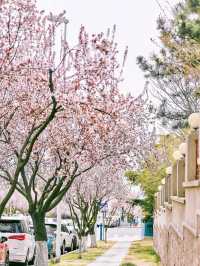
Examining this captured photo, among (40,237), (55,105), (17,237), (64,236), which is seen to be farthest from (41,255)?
(64,236)

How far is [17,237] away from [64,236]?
484 inches

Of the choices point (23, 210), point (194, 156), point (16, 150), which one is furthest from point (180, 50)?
point (23, 210)

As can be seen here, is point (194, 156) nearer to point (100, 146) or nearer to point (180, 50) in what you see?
point (180, 50)

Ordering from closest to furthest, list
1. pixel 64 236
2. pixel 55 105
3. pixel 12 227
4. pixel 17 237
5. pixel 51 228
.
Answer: pixel 55 105, pixel 17 237, pixel 12 227, pixel 51 228, pixel 64 236

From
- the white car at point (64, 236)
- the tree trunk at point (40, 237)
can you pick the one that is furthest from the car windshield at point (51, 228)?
the tree trunk at point (40, 237)

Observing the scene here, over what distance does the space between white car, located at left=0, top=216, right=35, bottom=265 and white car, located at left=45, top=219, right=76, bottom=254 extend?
860cm

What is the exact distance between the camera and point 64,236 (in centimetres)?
3531

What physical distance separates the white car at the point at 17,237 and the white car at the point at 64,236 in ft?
28.2

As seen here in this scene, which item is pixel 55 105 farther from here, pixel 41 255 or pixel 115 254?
pixel 115 254

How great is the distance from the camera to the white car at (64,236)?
3309 centimetres

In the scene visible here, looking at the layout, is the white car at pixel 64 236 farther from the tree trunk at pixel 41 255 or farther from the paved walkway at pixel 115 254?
the tree trunk at pixel 41 255

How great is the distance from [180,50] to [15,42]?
618 centimetres

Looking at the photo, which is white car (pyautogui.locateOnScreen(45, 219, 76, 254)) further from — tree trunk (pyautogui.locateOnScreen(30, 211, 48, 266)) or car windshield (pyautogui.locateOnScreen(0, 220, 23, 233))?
tree trunk (pyautogui.locateOnScreen(30, 211, 48, 266))

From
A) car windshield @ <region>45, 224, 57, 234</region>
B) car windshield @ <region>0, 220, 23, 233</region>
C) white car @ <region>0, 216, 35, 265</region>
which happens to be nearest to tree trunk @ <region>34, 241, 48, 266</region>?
white car @ <region>0, 216, 35, 265</region>
